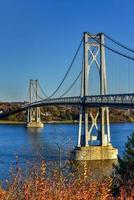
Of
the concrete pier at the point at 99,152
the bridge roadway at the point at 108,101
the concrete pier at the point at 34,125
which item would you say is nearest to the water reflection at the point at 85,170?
the concrete pier at the point at 99,152

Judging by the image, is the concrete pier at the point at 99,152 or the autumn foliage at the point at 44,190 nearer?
the autumn foliage at the point at 44,190

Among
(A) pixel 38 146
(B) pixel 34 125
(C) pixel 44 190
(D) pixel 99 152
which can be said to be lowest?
(C) pixel 44 190

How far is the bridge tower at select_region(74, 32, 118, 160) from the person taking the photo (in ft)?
105

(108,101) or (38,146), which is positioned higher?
(108,101)

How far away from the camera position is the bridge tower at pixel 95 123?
3203cm

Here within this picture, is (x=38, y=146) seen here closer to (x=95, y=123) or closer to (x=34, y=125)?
(x=95, y=123)

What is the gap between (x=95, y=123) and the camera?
118 ft

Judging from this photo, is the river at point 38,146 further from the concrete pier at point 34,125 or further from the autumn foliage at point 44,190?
the concrete pier at point 34,125

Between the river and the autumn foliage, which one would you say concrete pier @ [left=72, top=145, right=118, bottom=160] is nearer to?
the river

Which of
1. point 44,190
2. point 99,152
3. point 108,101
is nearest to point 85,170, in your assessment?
point 44,190

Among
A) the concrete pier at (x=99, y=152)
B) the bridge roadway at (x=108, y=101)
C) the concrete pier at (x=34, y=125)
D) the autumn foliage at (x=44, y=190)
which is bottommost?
the autumn foliage at (x=44, y=190)

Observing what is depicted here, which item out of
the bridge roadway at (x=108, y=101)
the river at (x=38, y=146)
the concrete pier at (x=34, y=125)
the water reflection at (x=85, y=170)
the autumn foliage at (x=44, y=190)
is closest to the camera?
the autumn foliage at (x=44, y=190)

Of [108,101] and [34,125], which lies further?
[34,125]

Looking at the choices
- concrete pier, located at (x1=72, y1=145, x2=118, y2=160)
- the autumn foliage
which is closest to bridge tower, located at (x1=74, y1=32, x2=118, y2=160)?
concrete pier, located at (x1=72, y1=145, x2=118, y2=160)
